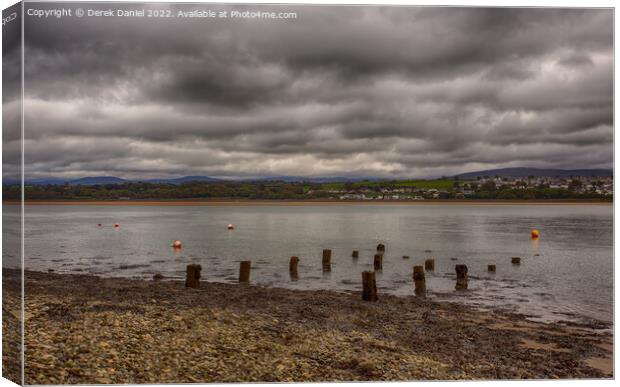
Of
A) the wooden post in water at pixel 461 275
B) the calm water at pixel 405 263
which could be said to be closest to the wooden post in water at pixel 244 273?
the calm water at pixel 405 263

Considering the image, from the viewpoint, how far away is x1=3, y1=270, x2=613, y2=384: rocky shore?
880cm

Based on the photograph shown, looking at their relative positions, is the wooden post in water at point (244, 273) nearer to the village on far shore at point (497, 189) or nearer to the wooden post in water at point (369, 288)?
the village on far shore at point (497, 189)

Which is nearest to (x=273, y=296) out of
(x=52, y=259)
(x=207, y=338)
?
(x=207, y=338)

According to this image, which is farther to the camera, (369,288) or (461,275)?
(461,275)

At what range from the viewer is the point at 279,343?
1037 centimetres

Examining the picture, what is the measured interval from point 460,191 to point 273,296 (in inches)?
336

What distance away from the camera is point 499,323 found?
1465 centimetres

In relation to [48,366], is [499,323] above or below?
below

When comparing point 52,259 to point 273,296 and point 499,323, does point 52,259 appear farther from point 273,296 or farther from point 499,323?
point 499,323

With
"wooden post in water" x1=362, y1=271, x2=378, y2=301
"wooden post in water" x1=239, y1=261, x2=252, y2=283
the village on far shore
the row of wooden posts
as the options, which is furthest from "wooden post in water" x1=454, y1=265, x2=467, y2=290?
"wooden post in water" x1=239, y1=261, x2=252, y2=283

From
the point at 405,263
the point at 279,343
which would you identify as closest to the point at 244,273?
the point at 279,343

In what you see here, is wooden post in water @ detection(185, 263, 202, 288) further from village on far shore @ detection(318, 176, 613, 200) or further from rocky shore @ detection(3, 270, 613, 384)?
village on far shore @ detection(318, 176, 613, 200)

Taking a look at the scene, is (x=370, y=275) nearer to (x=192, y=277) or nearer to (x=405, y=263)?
(x=192, y=277)

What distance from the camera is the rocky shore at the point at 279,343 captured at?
8.80 metres
